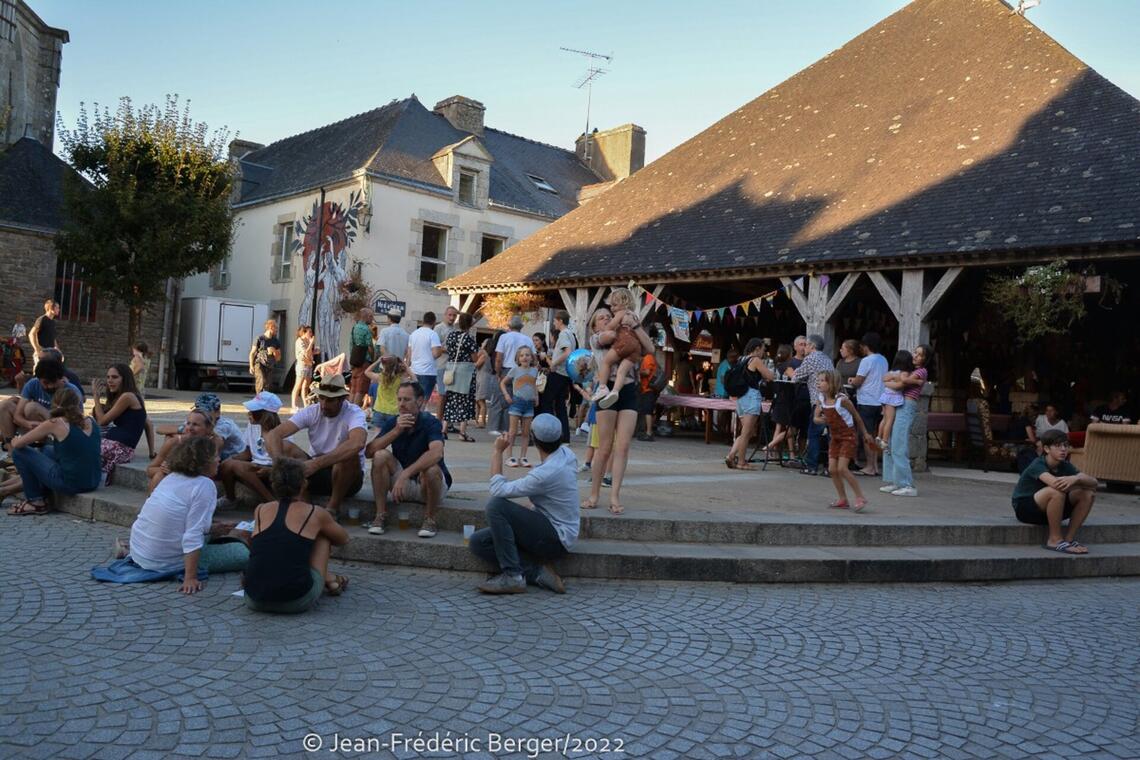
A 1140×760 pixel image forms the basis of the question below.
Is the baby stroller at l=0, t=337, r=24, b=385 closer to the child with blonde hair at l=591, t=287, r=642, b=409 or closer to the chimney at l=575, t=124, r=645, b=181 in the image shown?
the child with blonde hair at l=591, t=287, r=642, b=409

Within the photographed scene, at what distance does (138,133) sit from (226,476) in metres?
16.2

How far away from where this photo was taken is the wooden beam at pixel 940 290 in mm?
10953

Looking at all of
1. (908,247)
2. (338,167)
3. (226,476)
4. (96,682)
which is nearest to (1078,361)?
→ (908,247)

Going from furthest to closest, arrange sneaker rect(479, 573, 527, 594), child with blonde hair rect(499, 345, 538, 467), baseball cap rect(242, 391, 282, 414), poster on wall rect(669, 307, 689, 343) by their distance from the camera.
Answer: poster on wall rect(669, 307, 689, 343) → child with blonde hair rect(499, 345, 538, 467) → baseball cap rect(242, 391, 282, 414) → sneaker rect(479, 573, 527, 594)

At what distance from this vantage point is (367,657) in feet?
13.1

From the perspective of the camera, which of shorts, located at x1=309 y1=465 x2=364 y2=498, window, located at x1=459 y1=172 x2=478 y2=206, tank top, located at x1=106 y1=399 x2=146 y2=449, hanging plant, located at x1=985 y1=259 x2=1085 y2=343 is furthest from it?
window, located at x1=459 y1=172 x2=478 y2=206

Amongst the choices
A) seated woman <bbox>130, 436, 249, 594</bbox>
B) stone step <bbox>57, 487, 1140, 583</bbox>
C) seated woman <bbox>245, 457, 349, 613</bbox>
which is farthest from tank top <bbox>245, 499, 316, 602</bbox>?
stone step <bbox>57, 487, 1140, 583</bbox>

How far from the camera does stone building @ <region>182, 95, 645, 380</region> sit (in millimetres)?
23531

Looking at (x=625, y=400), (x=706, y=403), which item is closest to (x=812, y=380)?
(x=706, y=403)

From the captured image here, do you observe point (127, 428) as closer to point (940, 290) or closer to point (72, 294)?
point (940, 290)

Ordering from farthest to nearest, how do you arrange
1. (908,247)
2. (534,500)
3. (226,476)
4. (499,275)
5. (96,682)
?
(499,275)
(908,247)
(226,476)
(534,500)
(96,682)

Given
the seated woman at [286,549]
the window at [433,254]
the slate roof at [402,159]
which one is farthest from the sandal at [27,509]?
the window at [433,254]

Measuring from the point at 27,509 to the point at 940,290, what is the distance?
10.0m

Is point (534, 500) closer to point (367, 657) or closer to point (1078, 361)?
point (367, 657)
